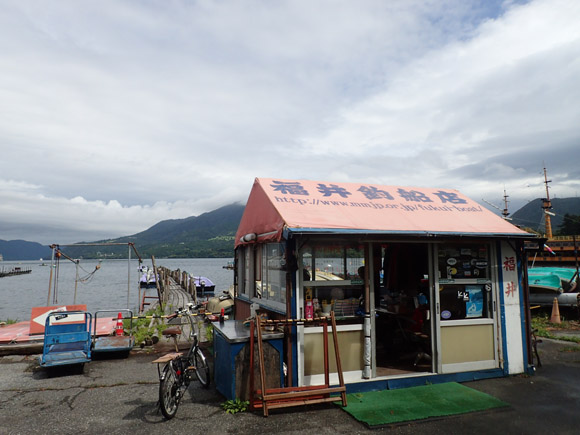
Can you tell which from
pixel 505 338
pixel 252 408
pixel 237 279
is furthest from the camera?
pixel 237 279

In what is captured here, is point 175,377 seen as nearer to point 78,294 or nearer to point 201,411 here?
point 201,411

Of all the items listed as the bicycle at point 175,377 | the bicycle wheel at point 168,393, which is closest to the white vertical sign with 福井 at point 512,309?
the bicycle at point 175,377

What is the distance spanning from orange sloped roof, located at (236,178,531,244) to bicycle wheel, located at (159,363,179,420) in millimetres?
2606

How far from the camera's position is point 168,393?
5.56m

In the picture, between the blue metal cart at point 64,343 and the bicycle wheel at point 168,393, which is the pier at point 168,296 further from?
the bicycle wheel at point 168,393

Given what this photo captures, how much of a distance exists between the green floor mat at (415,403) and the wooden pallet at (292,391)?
1.04 feet

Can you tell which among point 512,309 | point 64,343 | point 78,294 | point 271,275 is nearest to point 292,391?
point 271,275

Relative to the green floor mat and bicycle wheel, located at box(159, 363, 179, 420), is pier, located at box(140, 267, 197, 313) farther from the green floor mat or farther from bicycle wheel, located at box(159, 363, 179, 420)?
the green floor mat

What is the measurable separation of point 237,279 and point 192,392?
4.91 m

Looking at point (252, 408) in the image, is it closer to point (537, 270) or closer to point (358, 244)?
point (358, 244)

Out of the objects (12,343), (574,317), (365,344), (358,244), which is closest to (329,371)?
(365,344)

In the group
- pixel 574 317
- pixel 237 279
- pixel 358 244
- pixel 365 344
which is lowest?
pixel 574 317

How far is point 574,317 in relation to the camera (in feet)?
48.3

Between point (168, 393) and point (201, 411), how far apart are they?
0.62 meters
